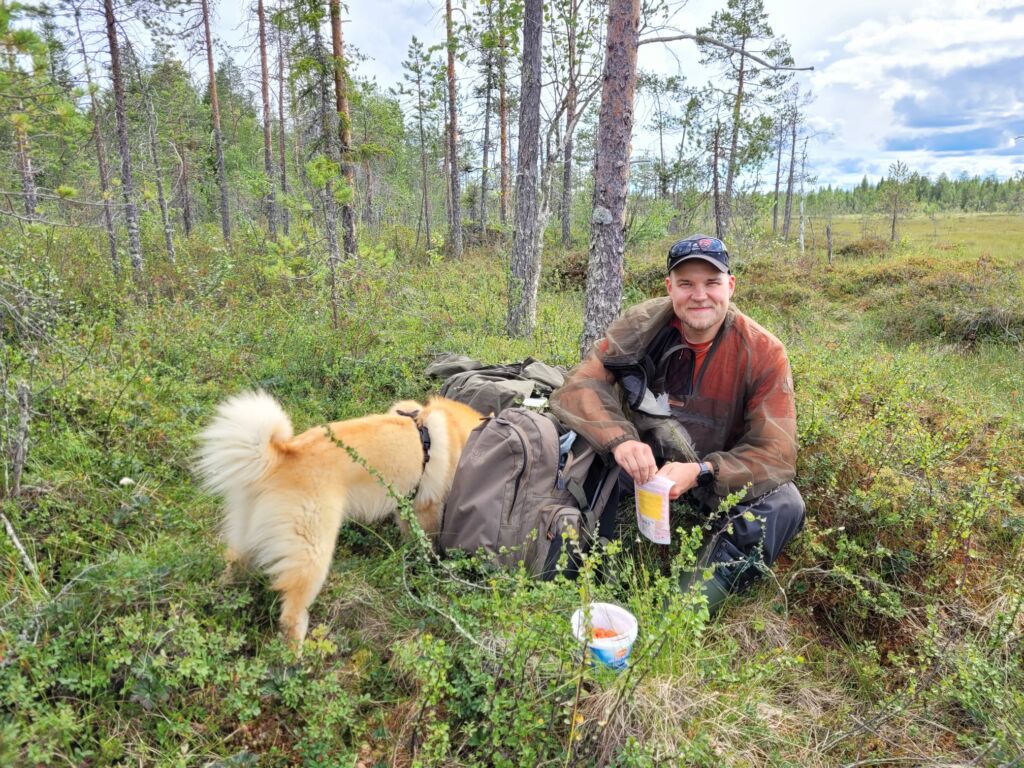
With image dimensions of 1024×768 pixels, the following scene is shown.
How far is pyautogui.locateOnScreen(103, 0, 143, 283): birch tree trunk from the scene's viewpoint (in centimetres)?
862

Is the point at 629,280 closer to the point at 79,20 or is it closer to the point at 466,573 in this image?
the point at 466,573

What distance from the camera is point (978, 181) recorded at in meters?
62.2

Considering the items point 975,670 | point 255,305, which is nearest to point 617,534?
point 975,670

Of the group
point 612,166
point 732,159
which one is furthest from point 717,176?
point 612,166

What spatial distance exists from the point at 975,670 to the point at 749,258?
12.5 m

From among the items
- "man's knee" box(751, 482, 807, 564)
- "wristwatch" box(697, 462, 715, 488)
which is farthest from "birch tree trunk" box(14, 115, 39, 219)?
"man's knee" box(751, 482, 807, 564)

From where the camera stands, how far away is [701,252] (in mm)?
2746

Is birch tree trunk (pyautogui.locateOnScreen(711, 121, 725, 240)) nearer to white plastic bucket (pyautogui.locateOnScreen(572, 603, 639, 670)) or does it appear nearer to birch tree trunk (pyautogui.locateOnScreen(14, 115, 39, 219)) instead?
birch tree trunk (pyautogui.locateOnScreen(14, 115, 39, 219))

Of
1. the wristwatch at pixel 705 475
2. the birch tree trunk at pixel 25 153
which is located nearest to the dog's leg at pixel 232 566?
the wristwatch at pixel 705 475

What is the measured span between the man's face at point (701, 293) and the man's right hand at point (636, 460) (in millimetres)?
762

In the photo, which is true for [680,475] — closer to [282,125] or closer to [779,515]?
[779,515]

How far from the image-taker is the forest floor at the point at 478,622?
5.68 feet

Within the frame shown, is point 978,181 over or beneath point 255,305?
over

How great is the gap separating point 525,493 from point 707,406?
3.76ft
